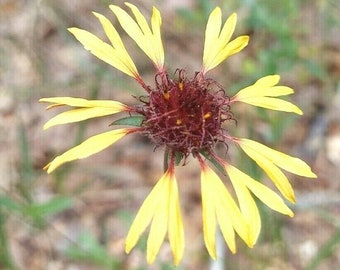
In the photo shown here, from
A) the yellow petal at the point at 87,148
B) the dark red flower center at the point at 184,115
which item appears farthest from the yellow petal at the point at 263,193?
the yellow petal at the point at 87,148

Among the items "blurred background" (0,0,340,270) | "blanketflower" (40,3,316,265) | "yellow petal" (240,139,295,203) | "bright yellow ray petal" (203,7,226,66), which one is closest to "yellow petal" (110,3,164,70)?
"blanketflower" (40,3,316,265)

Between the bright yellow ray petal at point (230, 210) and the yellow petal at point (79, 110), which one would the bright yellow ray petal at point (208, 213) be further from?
the yellow petal at point (79, 110)

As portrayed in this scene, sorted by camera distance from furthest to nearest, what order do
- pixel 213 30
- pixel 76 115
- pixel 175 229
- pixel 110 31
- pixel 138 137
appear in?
pixel 138 137, pixel 213 30, pixel 110 31, pixel 76 115, pixel 175 229

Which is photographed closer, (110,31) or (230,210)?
(230,210)

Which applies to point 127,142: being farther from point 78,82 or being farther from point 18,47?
point 18,47

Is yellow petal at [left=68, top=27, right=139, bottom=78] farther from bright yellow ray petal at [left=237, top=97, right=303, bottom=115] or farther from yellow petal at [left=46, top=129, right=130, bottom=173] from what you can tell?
bright yellow ray petal at [left=237, top=97, right=303, bottom=115]

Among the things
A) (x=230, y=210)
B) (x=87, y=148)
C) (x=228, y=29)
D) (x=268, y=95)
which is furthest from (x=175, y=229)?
(x=228, y=29)

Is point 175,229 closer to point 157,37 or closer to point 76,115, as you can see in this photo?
point 76,115
